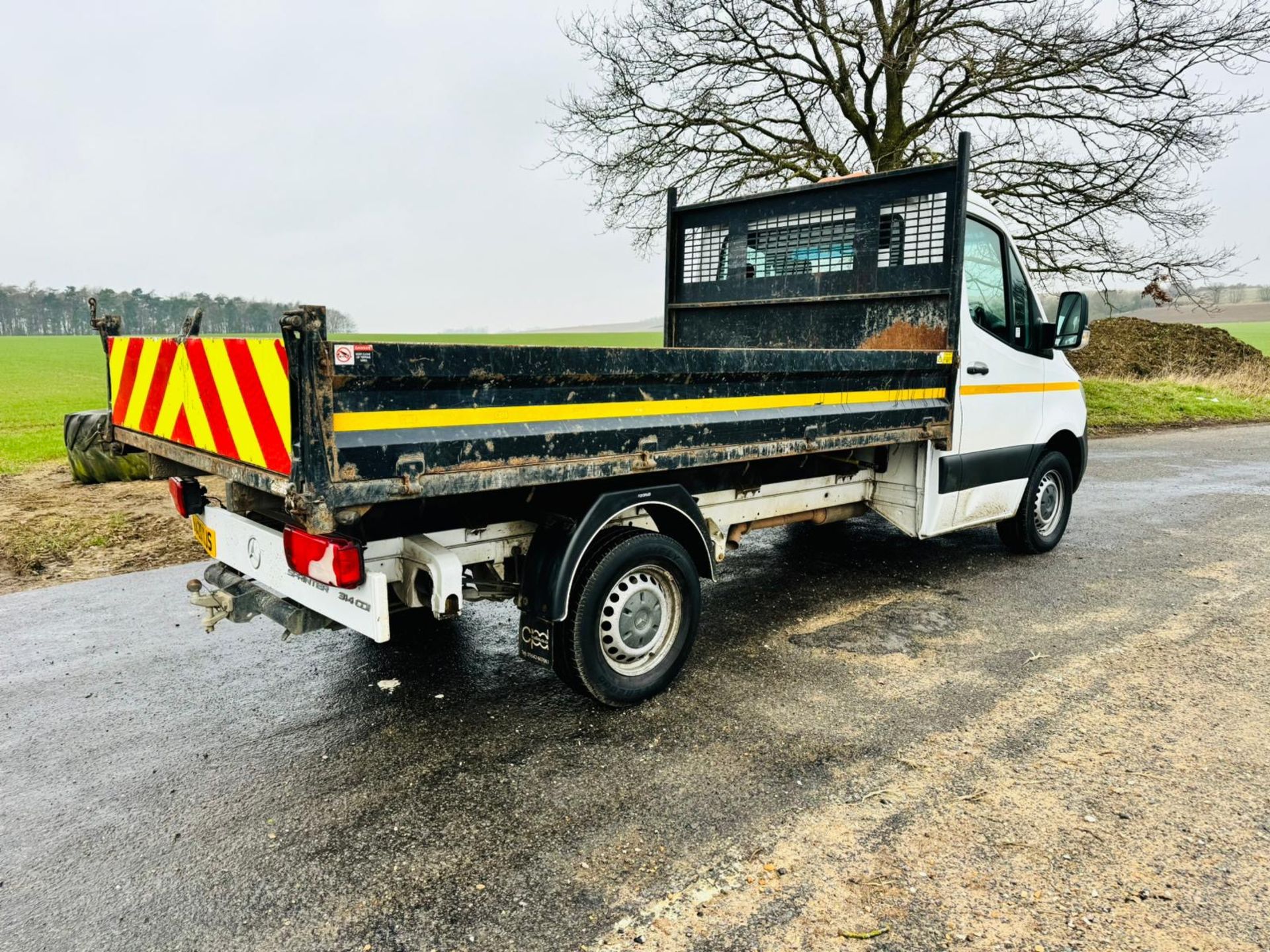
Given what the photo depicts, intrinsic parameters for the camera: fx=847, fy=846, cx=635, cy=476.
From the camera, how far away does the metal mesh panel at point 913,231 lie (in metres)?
4.94

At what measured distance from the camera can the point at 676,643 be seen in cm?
382

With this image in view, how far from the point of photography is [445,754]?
3.29 meters

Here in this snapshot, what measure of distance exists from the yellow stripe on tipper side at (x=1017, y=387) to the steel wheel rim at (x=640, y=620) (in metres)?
2.44

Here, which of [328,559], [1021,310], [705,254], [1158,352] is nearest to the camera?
[328,559]

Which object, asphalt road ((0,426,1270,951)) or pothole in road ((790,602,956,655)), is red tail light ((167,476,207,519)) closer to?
asphalt road ((0,426,1270,951))

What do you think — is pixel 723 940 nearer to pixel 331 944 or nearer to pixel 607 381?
pixel 331 944

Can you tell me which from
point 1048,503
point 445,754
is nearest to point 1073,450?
point 1048,503

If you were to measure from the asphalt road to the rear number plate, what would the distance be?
65 cm

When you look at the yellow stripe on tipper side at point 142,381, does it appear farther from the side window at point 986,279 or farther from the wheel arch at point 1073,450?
the wheel arch at point 1073,450

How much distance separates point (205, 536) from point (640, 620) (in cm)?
201

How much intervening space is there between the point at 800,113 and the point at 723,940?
14.1 meters

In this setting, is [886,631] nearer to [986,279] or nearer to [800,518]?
[800,518]

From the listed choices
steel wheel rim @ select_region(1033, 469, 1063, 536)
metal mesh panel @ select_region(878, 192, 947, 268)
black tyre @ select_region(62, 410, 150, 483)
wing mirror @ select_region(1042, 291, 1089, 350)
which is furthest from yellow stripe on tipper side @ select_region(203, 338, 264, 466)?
black tyre @ select_region(62, 410, 150, 483)

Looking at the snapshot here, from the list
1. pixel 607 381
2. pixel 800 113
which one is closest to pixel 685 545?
pixel 607 381
